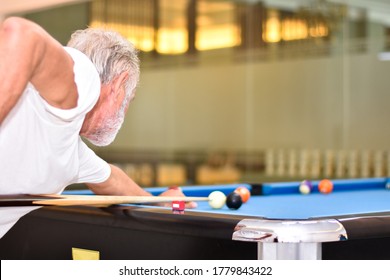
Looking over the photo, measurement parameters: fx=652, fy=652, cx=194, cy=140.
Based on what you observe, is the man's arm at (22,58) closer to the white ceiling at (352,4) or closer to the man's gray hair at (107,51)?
the man's gray hair at (107,51)

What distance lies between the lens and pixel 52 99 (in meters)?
1.38

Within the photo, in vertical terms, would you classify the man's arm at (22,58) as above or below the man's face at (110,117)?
above

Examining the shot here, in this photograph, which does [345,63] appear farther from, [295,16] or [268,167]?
[268,167]

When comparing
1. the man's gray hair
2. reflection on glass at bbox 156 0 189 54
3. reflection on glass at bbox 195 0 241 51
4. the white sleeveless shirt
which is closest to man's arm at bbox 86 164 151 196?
the white sleeveless shirt

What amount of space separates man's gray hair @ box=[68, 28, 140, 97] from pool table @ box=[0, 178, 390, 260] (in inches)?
15.2

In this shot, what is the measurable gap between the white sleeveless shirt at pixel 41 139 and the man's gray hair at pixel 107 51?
0.37 ft

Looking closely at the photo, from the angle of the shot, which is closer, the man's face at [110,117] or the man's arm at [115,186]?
the man's face at [110,117]

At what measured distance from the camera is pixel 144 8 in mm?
6535

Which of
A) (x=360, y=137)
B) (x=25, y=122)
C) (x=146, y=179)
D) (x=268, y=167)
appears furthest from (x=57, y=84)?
(x=146, y=179)

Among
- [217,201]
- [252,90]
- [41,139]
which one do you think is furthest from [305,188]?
[252,90]

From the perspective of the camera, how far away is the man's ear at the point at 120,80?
163cm

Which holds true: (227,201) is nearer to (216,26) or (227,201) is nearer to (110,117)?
(110,117)

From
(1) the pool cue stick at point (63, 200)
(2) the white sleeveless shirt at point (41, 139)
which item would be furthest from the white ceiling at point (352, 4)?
(2) the white sleeveless shirt at point (41, 139)

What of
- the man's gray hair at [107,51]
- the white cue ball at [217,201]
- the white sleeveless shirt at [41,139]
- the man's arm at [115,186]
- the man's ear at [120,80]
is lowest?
the white cue ball at [217,201]
